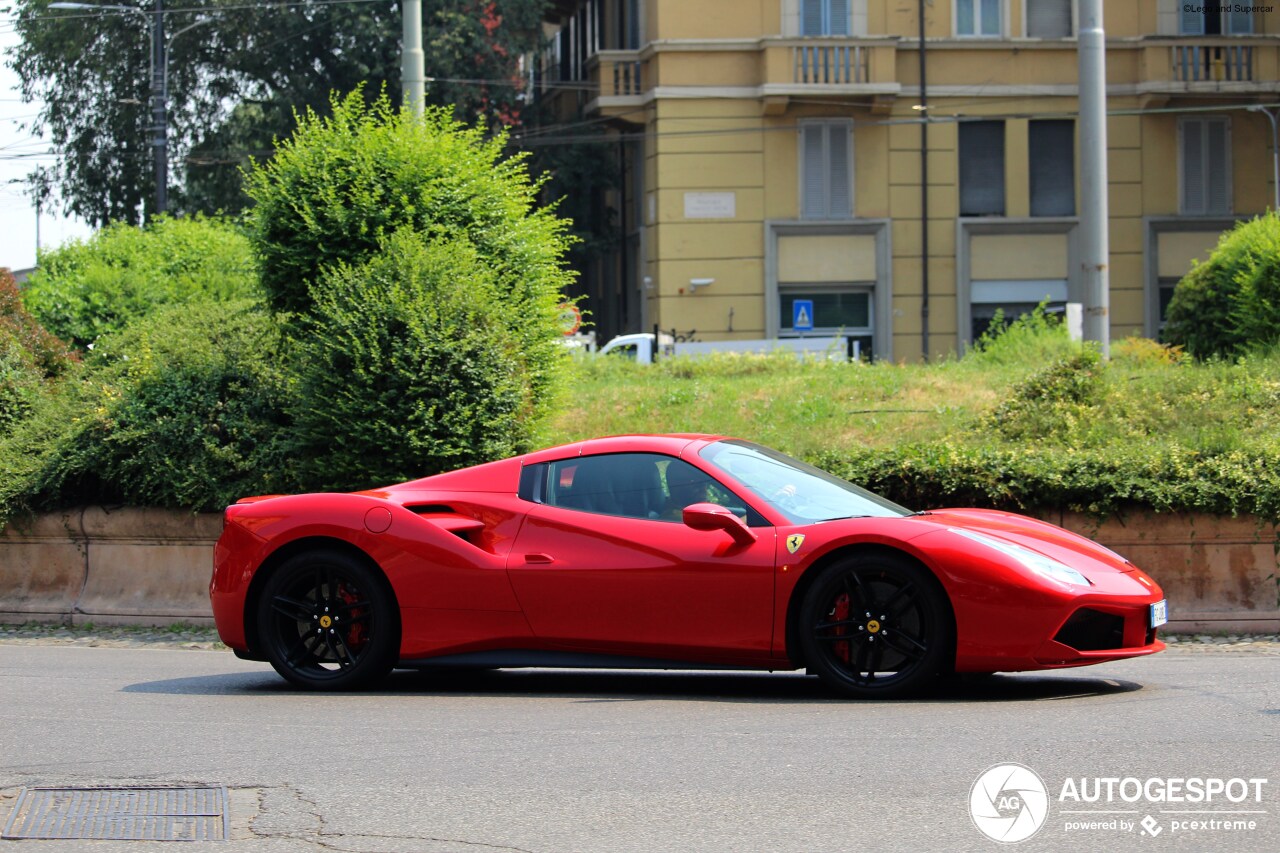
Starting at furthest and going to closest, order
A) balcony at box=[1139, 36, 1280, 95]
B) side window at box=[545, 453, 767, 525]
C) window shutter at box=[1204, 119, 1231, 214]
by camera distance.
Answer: window shutter at box=[1204, 119, 1231, 214]
balcony at box=[1139, 36, 1280, 95]
side window at box=[545, 453, 767, 525]

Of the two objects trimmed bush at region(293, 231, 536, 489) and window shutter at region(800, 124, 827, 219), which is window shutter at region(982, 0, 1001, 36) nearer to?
window shutter at region(800, 124, 827, 219)

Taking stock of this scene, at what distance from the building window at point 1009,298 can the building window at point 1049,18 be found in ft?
17.3

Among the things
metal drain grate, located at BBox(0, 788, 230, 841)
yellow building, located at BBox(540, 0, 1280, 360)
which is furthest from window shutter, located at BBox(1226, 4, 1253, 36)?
metal drain grate, located at BBox(0, 788, 230, 841)

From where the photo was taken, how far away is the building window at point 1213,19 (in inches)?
1326

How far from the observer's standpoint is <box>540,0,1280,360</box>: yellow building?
33.0 metres

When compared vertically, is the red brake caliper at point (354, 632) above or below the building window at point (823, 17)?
below

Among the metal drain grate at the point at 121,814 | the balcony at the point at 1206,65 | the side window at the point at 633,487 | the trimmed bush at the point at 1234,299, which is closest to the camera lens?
the metal drain grate at the point at 121,814

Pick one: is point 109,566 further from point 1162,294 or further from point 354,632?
point 1162,294

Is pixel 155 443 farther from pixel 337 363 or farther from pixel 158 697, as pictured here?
pixel 158 697

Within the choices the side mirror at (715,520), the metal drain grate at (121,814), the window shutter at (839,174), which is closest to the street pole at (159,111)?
the window shutter at (839,174)

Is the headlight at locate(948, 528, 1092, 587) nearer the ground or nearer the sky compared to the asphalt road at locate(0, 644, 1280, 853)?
nearer the sky

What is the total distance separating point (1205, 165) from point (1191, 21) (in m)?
3.08

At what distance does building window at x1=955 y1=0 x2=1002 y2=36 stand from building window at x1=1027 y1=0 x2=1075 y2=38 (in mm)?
703

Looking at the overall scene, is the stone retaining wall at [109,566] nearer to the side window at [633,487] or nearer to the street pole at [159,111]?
the side window at [633,487]
